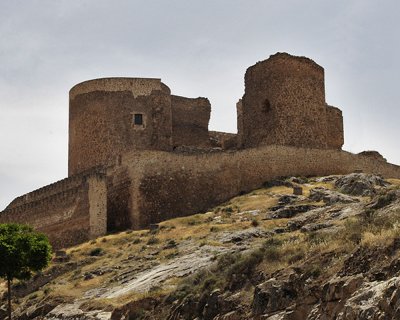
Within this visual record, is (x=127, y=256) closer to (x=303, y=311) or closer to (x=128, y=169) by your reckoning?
(x=128, y=169)

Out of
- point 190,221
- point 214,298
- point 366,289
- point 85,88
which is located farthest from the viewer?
point 85,88

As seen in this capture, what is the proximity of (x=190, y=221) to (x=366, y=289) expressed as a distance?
22359 mm

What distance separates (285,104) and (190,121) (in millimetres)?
7340

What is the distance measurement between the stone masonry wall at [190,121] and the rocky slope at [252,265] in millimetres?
10650

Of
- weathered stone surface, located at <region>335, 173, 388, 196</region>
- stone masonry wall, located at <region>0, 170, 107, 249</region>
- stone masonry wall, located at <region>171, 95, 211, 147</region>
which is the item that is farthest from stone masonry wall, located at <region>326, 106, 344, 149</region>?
stone masonry wall, located at <region>0, 170, 107, 249</region>

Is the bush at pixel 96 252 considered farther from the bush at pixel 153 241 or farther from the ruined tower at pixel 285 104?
the ruined tower at pixel 285 104

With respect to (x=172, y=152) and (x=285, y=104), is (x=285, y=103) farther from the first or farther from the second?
(x=172, y=152)

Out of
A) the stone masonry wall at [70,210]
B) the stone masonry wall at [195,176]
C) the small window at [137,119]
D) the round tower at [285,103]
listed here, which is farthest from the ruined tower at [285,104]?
the stone masonry wall at [70,210]

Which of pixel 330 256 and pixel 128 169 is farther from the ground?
pixel 128 169

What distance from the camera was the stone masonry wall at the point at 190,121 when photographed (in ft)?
169

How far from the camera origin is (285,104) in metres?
46.9

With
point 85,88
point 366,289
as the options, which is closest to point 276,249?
point 366,289

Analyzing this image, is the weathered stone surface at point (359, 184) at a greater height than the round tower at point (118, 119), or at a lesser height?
lesser

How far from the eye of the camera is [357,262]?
17203 mm
